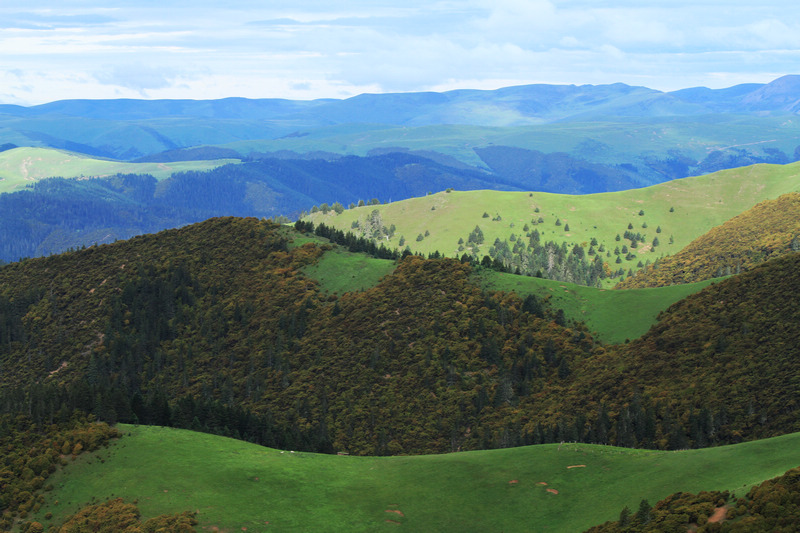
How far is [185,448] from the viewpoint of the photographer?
80.6 metres

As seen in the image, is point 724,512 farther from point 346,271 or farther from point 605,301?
point 346,271

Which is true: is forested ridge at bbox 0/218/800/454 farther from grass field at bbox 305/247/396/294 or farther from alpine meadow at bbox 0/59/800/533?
grass field at bbox 305/247/396/294

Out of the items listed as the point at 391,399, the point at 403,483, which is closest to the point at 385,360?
the point at 391,399

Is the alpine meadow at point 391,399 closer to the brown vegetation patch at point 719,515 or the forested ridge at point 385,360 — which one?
the brown vegetation patch at point 719,515

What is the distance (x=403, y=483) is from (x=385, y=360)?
75081 millimetres

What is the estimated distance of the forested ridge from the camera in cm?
10444

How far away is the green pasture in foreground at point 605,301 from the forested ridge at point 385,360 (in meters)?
4.27

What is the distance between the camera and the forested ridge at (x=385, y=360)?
104 meters

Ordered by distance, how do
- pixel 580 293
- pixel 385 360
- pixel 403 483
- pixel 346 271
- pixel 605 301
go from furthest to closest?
pixel 346 271 → pixel 580 293 → pixel 605 301 → pixel 385 360 → pixel 403 483

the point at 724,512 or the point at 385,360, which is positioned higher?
the point at 724,512

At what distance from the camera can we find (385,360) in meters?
150

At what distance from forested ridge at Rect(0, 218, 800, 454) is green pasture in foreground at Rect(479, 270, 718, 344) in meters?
4.27

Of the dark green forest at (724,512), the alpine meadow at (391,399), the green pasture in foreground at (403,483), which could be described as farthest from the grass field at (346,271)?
the dark green forest at (724,512)

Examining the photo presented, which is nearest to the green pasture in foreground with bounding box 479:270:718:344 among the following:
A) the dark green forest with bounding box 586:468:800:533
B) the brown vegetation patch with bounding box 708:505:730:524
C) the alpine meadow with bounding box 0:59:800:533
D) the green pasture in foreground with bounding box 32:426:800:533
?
the alpine meadow with bounding box 0:59:800:533
